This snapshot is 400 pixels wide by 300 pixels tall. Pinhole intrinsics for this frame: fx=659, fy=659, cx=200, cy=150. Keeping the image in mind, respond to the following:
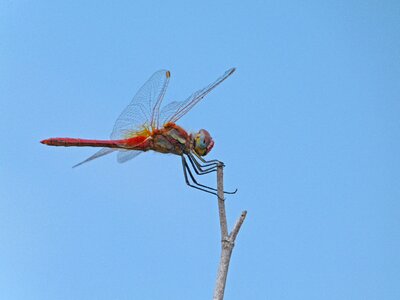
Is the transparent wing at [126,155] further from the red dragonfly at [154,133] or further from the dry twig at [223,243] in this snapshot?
the dry twig at [223,243]

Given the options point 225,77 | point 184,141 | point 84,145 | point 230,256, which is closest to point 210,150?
point 184,141

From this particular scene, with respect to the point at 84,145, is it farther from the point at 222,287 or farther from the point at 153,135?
the point at 222,287

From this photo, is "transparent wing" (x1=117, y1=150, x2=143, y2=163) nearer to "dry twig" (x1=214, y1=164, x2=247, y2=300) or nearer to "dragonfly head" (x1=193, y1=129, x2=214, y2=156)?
A: "dragonfly head" (x1=193, y1=129, x2=214, y2=156)

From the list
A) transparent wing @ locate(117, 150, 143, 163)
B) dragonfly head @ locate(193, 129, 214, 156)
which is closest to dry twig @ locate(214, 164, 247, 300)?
dragonfly head @ locate(193, 129, 214, 156)

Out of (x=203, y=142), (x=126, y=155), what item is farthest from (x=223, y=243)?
(x=126, y=155)

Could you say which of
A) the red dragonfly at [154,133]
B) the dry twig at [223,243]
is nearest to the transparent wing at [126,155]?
the red dragonfly at [154,133]

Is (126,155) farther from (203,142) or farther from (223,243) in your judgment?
(223,243)
